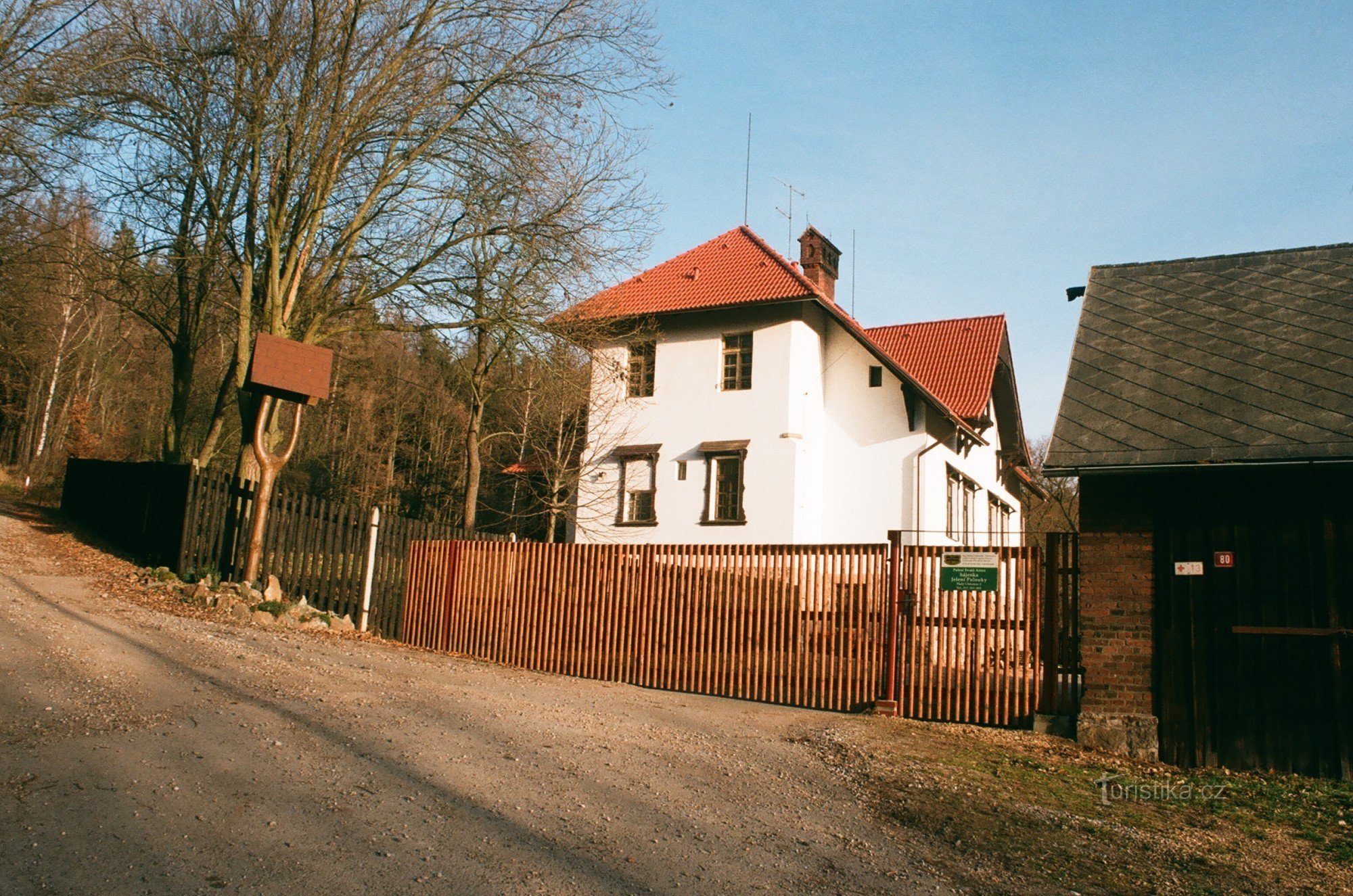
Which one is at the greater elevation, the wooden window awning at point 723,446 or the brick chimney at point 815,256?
the brick chimney at point 815,256

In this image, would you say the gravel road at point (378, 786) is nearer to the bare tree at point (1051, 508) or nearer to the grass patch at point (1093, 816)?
the grass patch at point (1093, 816)

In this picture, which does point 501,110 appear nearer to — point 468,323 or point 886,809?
point 468,323

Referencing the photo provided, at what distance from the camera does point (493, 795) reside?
21.9ft

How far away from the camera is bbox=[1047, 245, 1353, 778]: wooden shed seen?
9289mm

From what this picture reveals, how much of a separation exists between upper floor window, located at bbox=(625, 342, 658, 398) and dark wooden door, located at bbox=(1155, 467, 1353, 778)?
780 inches

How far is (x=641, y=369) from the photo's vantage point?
95.6 ft

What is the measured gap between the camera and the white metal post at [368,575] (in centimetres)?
1570

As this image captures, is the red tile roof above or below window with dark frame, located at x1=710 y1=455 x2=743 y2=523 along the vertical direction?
above

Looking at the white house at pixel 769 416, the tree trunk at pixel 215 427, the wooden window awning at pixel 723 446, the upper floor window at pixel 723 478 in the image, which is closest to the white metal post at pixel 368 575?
the tree trunk at pixel 215 427

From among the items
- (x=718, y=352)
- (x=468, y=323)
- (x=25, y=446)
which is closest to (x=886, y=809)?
(x=468, y=323)

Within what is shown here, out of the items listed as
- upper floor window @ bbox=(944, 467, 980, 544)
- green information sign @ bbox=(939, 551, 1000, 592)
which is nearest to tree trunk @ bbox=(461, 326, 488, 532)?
upper floor window @ bbox=(944, 467, 980, 544)

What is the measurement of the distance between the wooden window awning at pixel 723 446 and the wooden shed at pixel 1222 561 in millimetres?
15837

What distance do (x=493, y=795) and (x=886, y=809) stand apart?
269 centimetres

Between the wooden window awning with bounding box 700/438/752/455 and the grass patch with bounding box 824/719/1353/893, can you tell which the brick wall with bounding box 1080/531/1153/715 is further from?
the wooden window awning with bounding box 700/438/752/455
